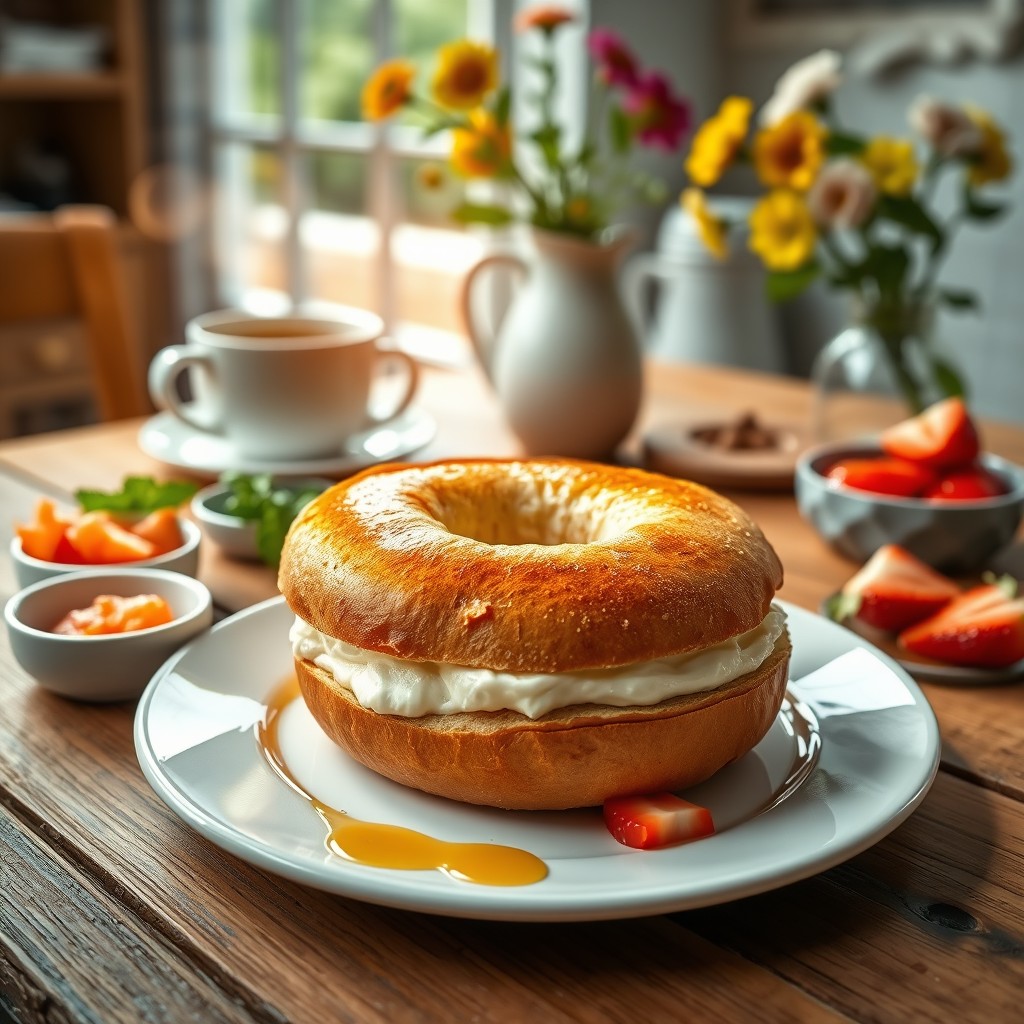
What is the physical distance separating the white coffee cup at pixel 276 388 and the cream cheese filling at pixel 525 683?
64 cm

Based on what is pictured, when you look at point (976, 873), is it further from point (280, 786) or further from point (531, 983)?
point (280, 786)

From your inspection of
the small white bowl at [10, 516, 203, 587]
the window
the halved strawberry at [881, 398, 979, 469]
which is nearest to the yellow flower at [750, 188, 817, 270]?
the halved strawberry at [881, 398, 979, 469]

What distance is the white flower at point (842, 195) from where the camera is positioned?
1.38m

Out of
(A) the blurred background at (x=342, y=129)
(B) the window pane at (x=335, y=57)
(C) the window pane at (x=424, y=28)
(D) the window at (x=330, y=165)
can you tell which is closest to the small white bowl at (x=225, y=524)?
(A) the blurred background at (x=342, y=129)

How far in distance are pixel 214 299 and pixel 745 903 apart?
3.93 m

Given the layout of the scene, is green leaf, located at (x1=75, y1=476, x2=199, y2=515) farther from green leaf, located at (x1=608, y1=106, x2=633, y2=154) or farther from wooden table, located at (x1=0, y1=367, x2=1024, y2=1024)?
green leaf, located at (x1=608, y1=106, x2=633, y2=154)

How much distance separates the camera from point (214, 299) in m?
4.25

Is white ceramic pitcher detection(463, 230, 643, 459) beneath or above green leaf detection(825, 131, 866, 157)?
beneath

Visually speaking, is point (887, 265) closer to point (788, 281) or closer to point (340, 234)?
point (788, 281)

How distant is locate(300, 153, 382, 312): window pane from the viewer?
365 cm

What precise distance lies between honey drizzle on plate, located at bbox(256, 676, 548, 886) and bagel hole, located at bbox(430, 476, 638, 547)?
25 centimetres

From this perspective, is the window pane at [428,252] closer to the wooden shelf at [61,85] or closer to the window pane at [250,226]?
the window pane at [250,226]

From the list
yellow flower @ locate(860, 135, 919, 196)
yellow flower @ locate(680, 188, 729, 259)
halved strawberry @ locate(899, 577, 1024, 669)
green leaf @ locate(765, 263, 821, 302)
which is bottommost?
halved strawberry @ locate(899, 577, 1024, 669)

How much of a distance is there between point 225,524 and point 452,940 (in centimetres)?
62
